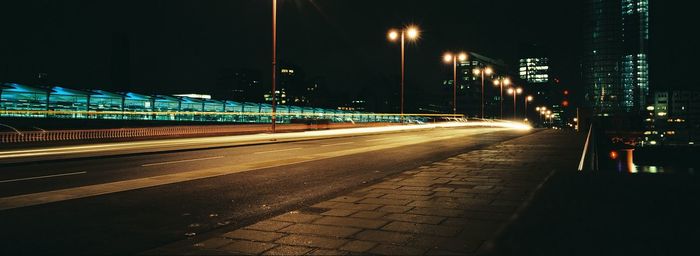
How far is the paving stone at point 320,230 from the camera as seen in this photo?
227 inches

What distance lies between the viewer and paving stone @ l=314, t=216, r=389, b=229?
6164 millimetres

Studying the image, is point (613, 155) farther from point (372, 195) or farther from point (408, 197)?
point (372, 195)

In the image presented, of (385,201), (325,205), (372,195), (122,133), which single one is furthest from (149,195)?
(122,133)

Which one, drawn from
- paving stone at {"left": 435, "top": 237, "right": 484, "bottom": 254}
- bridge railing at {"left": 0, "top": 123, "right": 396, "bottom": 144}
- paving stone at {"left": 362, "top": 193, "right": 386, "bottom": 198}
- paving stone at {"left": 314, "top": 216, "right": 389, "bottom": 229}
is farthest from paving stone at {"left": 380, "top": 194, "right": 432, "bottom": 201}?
bridge railing at {"left": 0, "top": 123, "right": 396, "bottom": 144}

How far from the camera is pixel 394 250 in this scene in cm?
505

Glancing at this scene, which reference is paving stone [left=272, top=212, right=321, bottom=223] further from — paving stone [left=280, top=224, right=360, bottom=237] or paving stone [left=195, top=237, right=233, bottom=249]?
paving stone [left=195, top=237, right=233, bottom=249]

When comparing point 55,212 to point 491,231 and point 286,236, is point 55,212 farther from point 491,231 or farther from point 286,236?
point 491,231

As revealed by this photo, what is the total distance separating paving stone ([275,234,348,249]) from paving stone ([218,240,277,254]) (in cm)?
22

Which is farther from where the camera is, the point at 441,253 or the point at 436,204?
the point at 436,204

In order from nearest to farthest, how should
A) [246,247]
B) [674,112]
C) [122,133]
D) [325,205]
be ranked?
[246,247] → [325,205] → [122,133] → [674,112]

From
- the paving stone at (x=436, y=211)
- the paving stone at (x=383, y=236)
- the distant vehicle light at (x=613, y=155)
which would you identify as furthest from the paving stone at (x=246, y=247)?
the distant vehicle light at (x=613, y=155)

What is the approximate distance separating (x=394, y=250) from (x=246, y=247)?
4.96 ft

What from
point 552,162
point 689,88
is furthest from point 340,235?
point 689,88

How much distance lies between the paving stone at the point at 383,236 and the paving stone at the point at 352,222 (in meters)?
0.30
